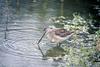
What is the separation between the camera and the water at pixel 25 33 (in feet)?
32.7

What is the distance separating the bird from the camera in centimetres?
1123

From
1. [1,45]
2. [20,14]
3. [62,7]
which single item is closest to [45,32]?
Answer: [1,45]

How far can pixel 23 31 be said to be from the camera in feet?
41.4

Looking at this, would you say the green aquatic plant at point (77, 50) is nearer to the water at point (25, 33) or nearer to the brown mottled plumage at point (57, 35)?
the brown mottled plumage at point (57, 35)

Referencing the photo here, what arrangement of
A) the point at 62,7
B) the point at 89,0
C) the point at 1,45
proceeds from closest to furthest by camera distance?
the point at 1,45 < the point at 62,7 < the point at 89,0

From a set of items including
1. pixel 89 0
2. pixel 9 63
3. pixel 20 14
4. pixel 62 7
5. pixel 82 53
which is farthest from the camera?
pixel 89 0

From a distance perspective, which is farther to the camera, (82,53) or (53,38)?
(53,38)

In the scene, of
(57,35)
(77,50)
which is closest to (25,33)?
(57,35)

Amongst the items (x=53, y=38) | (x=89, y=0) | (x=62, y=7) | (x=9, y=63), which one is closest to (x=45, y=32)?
(x=53, y=38)

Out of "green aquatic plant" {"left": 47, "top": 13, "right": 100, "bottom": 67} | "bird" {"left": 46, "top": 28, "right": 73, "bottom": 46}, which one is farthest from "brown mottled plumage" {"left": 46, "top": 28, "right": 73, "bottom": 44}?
"green aquatic plant" {"left": 47, "top": 13, "right": 100, "bottom": 67}

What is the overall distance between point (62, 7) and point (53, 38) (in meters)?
6.54

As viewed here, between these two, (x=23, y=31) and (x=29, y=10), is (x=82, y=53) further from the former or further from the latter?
(x=29, y=10)

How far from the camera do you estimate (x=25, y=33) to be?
12.4 metres

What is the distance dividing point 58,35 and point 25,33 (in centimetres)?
143
